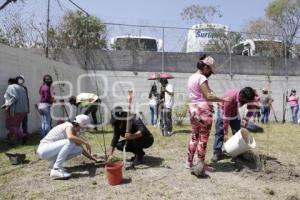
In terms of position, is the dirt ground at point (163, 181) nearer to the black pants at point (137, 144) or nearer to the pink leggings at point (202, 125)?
the black pants at point (137, 144)

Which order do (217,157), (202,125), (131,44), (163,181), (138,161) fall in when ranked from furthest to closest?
(131,44) < (217,157) < (138,161) < (202,125) < (163,181)

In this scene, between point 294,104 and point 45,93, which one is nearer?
point 45,93

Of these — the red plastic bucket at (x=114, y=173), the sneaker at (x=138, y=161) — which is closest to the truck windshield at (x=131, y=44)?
the sneaker at (x=138, y=161)

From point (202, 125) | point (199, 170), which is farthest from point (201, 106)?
point (199, 170)

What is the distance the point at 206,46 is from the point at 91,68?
4.67 meters

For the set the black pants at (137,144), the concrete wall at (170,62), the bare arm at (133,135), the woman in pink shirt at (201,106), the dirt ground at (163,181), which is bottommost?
the dirt ground at (163,181)

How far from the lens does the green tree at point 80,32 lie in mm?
14844

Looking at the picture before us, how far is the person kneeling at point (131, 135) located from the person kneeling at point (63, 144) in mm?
525

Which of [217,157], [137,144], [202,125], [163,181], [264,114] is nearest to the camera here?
[163,181]

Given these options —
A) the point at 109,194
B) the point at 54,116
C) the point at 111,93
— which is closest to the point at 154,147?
the point at 109,194

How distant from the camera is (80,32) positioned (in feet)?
49.4

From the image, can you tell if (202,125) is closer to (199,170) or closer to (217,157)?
(199,170)

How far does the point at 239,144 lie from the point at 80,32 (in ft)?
32.9

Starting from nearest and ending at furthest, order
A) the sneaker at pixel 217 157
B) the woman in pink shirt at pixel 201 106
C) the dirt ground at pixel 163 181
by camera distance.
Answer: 1. the dirt ground at pixel 163 181
2. the woman in pink shirt at pixel 201 106
3. the sneaker at pixel 217 157
